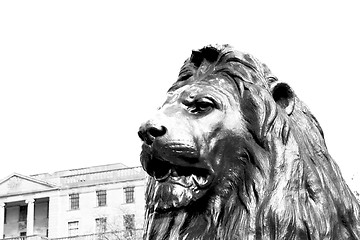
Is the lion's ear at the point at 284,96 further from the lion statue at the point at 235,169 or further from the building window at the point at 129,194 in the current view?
the building window at the point at 129,194

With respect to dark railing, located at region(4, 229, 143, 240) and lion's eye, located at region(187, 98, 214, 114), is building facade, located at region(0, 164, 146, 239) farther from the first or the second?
lion's eye, located at region(187, 98, 214, 114)

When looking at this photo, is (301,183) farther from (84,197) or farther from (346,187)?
(84,197)

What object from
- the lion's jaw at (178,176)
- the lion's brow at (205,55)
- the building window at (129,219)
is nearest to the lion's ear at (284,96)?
the lion's brow at (205,55)

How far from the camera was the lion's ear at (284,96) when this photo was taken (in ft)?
12.0

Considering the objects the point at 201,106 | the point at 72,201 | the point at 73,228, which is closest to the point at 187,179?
the point at 201,106

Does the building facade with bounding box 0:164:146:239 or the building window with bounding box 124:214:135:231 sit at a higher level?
the building facade with bounding box 0:164:146:239

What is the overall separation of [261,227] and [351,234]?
0.60 metres

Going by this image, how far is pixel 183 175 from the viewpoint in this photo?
344cm

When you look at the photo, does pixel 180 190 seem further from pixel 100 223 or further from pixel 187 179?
pixel 100 223

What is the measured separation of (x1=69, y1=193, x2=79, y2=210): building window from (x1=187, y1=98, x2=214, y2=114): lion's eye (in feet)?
186

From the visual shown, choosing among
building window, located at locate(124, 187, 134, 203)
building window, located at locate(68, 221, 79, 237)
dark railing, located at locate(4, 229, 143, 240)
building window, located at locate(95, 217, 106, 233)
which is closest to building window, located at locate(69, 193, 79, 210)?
building window, located at locate(68, 221, 79, 237)

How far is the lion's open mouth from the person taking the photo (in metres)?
3.43

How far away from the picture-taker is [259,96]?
3.54 m

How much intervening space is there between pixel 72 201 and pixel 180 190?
57615mm
